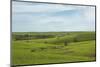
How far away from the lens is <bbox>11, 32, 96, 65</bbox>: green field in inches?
109

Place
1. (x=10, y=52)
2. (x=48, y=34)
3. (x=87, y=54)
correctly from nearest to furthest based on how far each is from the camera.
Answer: (x=10, y=52)
(x=48, y=34)
(x=87, y=54)

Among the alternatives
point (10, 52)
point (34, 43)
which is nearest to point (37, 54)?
point (34, 43)

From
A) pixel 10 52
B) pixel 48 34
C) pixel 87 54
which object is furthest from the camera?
pixel 87 54

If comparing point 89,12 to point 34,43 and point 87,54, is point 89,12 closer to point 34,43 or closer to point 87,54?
point 87,54

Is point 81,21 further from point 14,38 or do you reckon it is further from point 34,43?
point 14,38

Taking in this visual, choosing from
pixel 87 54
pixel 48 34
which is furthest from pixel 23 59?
pixel 87 54

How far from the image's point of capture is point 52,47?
2928mm

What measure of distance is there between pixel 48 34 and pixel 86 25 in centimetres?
58

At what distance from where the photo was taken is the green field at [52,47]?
109 inches

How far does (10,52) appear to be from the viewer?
2713mm

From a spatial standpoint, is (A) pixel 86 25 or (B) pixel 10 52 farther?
(A) pixel 86 25

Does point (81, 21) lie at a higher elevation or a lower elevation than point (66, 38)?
higher

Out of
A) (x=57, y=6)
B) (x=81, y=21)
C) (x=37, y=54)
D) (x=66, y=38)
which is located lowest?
(x=37, y=54)

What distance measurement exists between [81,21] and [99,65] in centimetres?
69
